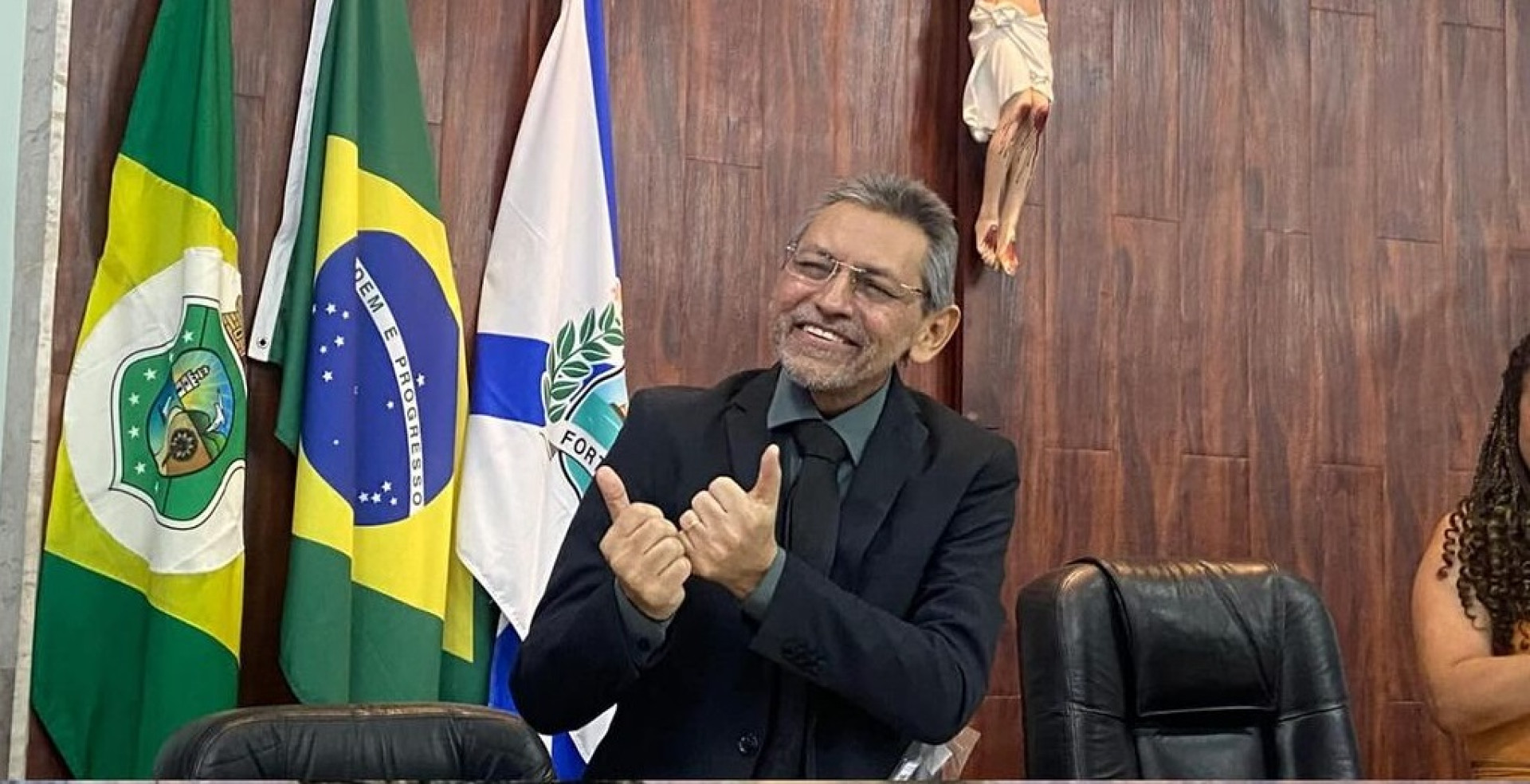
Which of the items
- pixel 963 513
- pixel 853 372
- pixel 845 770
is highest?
pixel 853 372

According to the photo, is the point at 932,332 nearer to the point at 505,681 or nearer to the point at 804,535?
the point at 804,535

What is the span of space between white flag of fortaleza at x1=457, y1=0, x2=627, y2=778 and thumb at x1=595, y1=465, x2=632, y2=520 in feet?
5.75

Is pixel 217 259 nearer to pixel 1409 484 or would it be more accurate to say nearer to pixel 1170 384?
pixel 1170 384

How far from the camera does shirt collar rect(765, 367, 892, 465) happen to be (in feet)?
8.09

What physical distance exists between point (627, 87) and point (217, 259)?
→ 1.00 m

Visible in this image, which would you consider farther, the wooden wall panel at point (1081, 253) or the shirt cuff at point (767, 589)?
the wooden wall panel at point (1081, 253)

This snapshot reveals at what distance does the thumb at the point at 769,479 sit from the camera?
2219 mm

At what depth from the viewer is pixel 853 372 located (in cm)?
246

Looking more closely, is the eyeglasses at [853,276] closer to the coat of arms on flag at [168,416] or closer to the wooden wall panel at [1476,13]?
the coat of arms on flag at [168,416]

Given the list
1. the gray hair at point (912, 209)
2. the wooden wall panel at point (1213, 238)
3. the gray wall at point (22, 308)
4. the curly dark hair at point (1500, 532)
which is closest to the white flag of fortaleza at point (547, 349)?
the gray wall at point (22, 308)

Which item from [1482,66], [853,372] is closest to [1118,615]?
[853,372]

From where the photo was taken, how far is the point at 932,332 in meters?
2.61

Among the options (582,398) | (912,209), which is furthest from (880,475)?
(582,398)

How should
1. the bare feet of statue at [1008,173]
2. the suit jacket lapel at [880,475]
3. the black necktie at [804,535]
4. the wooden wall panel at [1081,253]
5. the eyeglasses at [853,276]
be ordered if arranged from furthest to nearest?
the wooden wall panel at [1081,253] → the bare feet of statue at [1008,173] → the eyeglasses at [853,276] → the suit jacket lapel at [880,475] → the black necktie at [804,535]
